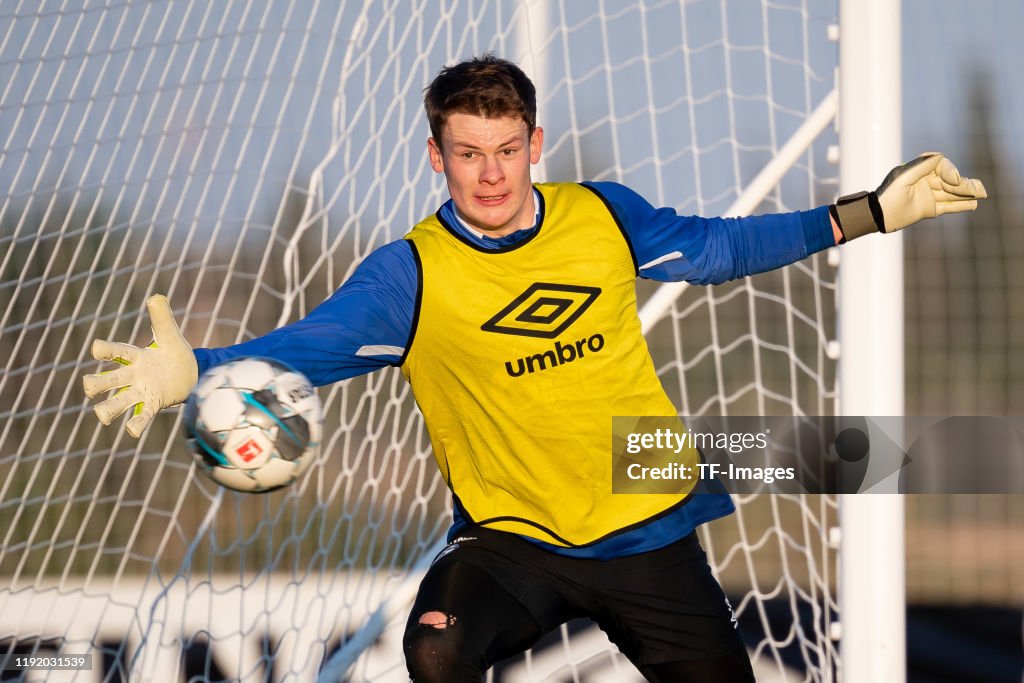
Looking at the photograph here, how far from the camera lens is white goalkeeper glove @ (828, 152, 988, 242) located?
3186mm

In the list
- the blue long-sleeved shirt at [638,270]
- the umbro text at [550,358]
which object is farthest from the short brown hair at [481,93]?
the umbro text at [550,358]

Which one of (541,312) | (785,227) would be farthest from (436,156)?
(785,227)

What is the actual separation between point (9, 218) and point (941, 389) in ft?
22.2

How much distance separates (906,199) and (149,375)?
1932 mm

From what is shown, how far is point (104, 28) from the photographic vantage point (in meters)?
4.68

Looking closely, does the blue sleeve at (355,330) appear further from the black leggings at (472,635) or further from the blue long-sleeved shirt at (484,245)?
the black leggings at (472,635)

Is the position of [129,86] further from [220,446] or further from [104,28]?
[220,446]

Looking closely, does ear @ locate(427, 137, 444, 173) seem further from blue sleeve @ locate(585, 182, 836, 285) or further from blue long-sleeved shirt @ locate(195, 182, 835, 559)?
blue sleeve @ locate(585, 182, 836, 285)

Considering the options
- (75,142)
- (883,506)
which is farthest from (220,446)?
(75,142)

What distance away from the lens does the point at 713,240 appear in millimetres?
3232

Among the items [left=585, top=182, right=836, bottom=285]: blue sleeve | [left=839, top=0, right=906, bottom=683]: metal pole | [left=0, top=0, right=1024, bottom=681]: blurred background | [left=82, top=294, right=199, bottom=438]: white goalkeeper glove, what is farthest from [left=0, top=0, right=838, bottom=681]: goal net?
[left=82, top=294, right=199, bottom=438]: white goalkeeper glove

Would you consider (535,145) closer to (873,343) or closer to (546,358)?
(546,358)

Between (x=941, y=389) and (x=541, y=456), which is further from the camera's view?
(x=941, y=389)

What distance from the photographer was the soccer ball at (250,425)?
2547mm
